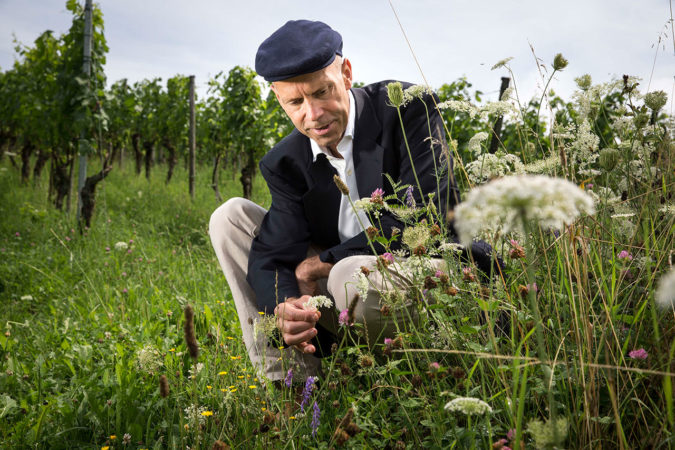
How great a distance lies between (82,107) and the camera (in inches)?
276

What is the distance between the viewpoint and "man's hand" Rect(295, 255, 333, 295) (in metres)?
2.29

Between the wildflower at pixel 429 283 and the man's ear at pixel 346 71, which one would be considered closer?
the wildflower at pixel 429 283

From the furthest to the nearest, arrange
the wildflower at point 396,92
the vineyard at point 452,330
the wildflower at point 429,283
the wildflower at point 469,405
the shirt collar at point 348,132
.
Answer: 1. the shirt collar at point 348,132
2. the wildflower at point 396,92
3. the wildflower at point 429,283
4. the vineyard at point 452,330
5. the wildflower at point 469,405

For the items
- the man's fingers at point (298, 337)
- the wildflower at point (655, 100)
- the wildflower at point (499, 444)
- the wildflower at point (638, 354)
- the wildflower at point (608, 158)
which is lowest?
the man's fingers at point (298, 337)

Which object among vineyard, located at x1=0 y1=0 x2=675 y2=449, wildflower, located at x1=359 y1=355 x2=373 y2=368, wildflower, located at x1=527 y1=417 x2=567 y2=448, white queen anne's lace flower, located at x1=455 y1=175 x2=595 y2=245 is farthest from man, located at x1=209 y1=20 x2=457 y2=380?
white queen anne's lace flower, located at x1=455 y1=175 x2=595 y2=245

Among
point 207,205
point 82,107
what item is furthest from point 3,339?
point 207,205

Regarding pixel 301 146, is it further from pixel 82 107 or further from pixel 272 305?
pixel 82 107

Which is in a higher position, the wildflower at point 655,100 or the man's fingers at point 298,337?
the wildflower at point 655,100

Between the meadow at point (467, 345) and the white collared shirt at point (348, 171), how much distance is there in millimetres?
178

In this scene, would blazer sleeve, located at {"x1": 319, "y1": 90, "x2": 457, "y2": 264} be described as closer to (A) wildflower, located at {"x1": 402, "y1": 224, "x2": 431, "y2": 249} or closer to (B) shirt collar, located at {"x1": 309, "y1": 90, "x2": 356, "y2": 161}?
(B) shirt collar, located at {"x1": 309, "y1": 90, "x2": 356, "y2": 161}

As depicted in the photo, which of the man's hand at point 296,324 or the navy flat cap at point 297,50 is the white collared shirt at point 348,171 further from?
the man's hand at point 296,324

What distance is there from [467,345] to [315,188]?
48.0 inches

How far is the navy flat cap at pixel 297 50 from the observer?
1.96 metres

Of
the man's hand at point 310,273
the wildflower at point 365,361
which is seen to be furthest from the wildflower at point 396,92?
the man's hand at point 310,273
